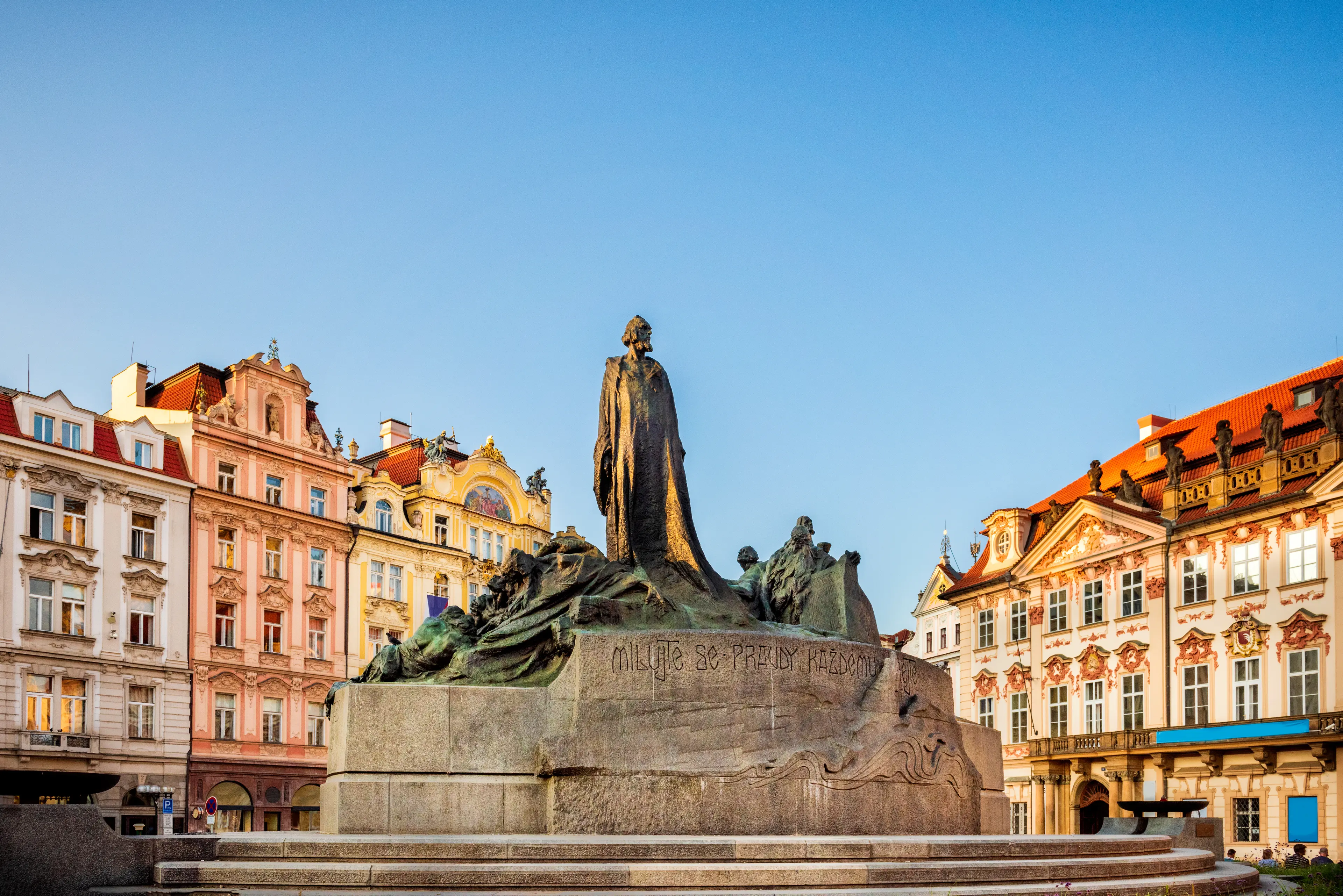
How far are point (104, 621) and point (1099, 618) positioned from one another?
2786 centimetres

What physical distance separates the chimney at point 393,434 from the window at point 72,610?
19876mm

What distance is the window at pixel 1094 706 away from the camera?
4097 centimetres

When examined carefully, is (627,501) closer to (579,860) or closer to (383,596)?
(579,860)

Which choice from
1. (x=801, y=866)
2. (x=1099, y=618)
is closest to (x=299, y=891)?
(x=801, y=866)

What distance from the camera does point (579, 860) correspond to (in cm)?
941

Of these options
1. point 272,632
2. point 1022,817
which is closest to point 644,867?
point 1022,817

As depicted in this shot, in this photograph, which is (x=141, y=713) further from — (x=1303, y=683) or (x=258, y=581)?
(x=1303, y=683)

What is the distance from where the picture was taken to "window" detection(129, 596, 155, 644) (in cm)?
4078

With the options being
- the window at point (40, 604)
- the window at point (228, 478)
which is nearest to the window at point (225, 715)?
the window at point (40, 604)

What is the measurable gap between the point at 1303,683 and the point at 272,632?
1163 inches

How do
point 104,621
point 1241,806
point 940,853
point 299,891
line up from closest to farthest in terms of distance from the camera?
point 299,891, point 940,853, point 1241,806, point 104,621

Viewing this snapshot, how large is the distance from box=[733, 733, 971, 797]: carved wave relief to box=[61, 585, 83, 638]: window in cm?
3239

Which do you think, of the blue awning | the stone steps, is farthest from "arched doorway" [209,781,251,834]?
the stone steps

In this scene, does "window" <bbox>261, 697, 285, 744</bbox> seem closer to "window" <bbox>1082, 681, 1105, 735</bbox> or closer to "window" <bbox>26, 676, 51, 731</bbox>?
"window" <bbox>26, 676, 51, 731</bbox>
